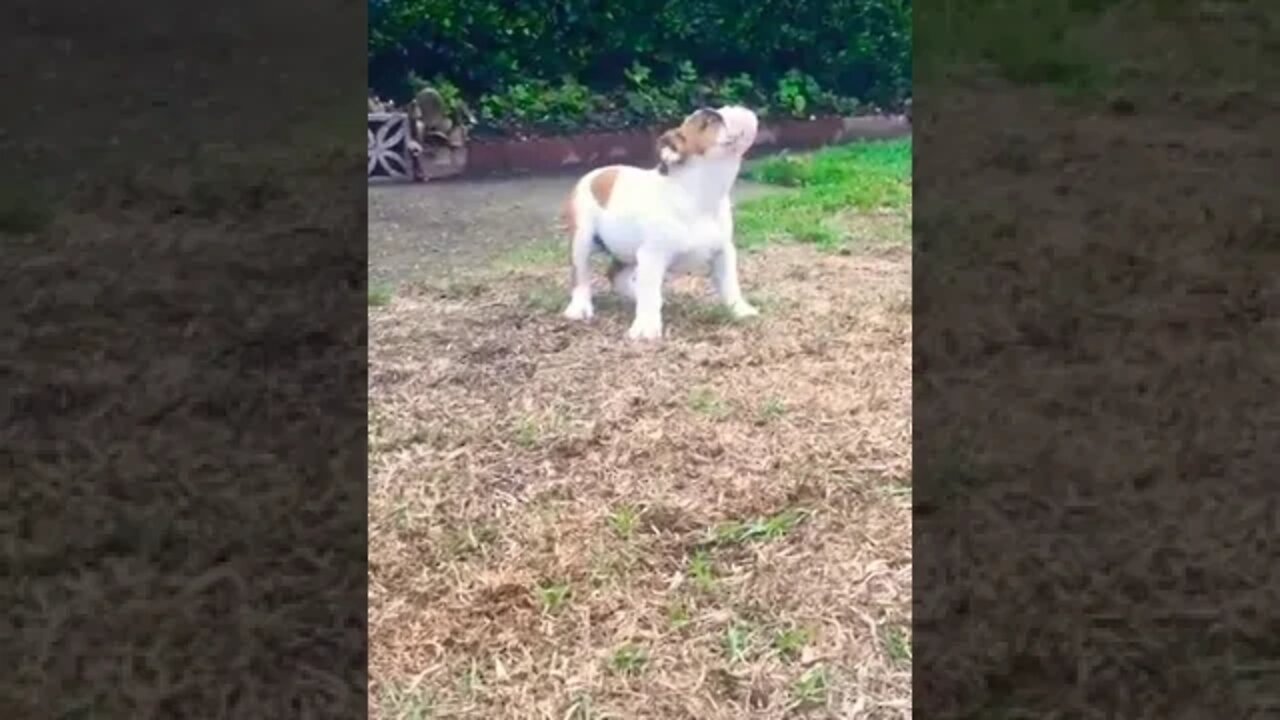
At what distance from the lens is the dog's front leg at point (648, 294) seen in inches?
76.7

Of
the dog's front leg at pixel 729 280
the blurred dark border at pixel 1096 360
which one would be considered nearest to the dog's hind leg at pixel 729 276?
the dog's front leg at pixel 729 280

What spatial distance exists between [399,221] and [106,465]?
0.60 m

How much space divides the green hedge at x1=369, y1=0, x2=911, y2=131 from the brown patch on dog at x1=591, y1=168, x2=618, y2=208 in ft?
0.19

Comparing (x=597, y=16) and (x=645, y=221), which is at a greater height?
(x=597, y=16)

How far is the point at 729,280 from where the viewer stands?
1.93 metres

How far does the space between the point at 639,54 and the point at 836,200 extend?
0.91 ft

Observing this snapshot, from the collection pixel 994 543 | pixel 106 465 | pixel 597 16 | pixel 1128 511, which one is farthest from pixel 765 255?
pixel 106 465

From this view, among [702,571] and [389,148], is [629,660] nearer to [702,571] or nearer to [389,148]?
[702,571]

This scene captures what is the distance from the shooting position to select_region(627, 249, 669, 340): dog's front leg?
1948 millimetres

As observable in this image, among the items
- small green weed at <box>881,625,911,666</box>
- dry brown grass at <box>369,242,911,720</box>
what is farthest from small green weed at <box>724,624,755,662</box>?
Result: small green weed at <box>881,625,911,666</box>

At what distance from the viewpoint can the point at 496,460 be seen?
189cm

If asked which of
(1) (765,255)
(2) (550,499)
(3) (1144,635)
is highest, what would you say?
(1) (765,255)

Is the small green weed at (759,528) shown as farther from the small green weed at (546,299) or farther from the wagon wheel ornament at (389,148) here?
the wagon wheel ornament at (389,148)

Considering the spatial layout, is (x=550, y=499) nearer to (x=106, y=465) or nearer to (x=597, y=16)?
(x=597, y=16)
